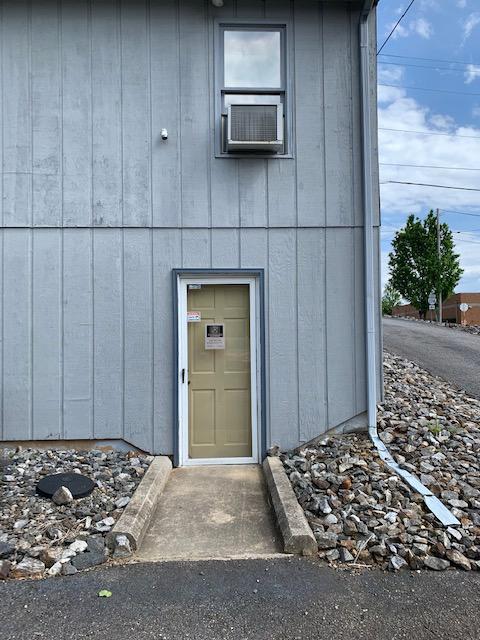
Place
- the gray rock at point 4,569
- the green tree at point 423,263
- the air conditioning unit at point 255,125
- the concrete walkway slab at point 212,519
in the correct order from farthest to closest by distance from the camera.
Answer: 1. the green tree at point 423,263
2. the air conditioning unit at point 255,125
3. the concrete walkway slab at point 212,519
4. the gray rock at point 4,569

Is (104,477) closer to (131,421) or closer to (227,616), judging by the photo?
(131,421)

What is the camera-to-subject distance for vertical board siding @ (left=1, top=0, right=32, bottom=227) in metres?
4.43

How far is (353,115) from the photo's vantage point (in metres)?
4.61

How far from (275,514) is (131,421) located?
1.80 meters

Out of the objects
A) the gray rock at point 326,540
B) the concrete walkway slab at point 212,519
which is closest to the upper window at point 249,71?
the concrete walkway slab at point 212,519

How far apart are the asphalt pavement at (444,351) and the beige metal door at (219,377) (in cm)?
316

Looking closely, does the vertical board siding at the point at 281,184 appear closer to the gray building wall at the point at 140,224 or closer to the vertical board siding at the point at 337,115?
the gray building wall at the point at 140,224

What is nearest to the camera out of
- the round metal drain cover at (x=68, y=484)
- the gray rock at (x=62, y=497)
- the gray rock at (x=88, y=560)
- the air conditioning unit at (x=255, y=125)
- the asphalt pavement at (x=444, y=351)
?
the gray rock at (x=88, y=560)

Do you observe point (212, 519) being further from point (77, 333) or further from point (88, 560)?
point (77, 333)

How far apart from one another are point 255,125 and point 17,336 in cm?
318

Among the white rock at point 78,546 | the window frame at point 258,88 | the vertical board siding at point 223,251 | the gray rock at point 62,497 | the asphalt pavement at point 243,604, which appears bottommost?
the asphalt pavement at point 243,604

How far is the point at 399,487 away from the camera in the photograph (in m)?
3.37

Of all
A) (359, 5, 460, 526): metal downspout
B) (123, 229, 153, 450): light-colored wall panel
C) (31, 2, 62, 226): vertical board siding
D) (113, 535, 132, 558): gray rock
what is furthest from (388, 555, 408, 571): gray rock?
(31, 2, 62, 226): vertical board siding

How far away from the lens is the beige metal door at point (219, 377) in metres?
4.50
